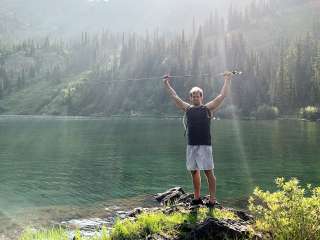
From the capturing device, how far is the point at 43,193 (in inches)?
1393

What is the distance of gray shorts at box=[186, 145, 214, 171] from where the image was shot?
661 inches

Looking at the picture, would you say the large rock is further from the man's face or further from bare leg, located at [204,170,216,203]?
the man's face

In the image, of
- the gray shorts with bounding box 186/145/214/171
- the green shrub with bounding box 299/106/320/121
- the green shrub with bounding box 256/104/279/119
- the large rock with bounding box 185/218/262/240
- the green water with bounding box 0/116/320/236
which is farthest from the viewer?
the green shrub with bounding box 256/104/279/119

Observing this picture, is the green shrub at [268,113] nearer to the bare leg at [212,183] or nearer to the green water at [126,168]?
the green water at [126,168]

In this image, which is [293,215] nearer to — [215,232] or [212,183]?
[215,232]

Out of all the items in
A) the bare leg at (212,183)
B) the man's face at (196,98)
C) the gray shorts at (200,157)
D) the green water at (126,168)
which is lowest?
the green water at (126,168)

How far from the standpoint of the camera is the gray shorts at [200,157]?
16.8 metres

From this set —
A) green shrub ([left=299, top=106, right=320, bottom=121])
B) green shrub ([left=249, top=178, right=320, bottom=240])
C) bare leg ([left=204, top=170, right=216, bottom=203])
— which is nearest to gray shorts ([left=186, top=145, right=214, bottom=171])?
bare leg ([left=204, top=170, right=216, bottom=203])

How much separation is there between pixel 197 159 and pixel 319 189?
200 inches

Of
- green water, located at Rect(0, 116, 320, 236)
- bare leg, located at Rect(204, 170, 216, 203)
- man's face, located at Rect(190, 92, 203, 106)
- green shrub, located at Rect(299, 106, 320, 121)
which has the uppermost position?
man's face, located at Rect(190, 92, 203, 106)

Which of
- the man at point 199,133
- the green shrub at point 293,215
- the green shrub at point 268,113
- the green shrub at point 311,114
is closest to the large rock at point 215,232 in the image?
the green shrub at point 293,215

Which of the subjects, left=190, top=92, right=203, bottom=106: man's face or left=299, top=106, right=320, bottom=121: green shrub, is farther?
left=299, top=106, right=320, bottom=121: green shrub

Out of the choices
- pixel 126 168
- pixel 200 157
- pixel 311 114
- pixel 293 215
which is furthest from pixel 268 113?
pixel 293 215

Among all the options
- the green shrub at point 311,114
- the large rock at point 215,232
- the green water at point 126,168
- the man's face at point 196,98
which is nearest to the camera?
the large rock at point 215,232
